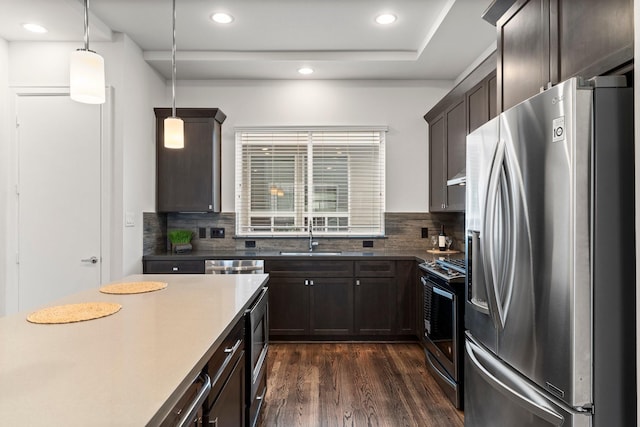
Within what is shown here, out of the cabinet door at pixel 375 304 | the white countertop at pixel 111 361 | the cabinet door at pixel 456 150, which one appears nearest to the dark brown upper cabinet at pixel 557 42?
the cabinet door at pixel 456 150

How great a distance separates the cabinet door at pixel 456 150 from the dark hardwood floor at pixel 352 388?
144 centimetres

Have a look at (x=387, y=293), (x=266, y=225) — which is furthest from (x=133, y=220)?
(x=387, y=293)

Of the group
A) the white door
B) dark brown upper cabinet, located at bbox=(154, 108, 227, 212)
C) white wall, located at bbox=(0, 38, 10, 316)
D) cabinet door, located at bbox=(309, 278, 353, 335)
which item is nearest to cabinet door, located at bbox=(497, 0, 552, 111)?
cabinet door, located at bbox=(309, 278, 353, 335)

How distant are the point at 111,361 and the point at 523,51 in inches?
80.7

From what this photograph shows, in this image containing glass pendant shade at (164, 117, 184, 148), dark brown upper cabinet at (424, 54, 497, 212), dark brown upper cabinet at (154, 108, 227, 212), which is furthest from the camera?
dark brown upper cabinet at (154, 108, 227, 212)

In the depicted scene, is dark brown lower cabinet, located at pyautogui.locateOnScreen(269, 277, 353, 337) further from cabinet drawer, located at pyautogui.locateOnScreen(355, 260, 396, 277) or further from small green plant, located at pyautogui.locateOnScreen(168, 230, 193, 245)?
small green plant, located at pyautogui.locateOnScreen(168, 230, 193, 245)

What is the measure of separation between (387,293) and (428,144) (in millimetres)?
1758

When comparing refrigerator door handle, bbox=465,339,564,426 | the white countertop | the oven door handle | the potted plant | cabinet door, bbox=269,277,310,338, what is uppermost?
the potted plant

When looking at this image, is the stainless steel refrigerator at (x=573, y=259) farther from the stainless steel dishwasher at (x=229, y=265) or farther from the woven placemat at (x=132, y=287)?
the stainless steel dishwasher at (x=229, y=265)

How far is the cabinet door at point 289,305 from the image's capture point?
3797mm

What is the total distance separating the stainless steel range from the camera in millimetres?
2545

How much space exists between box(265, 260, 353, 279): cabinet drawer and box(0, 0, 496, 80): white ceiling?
6.52ft

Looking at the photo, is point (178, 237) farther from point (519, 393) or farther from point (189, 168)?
point (519, 393)

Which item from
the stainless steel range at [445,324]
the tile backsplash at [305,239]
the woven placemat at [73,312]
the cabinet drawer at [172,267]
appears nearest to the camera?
the woven placemat at [73,312]
